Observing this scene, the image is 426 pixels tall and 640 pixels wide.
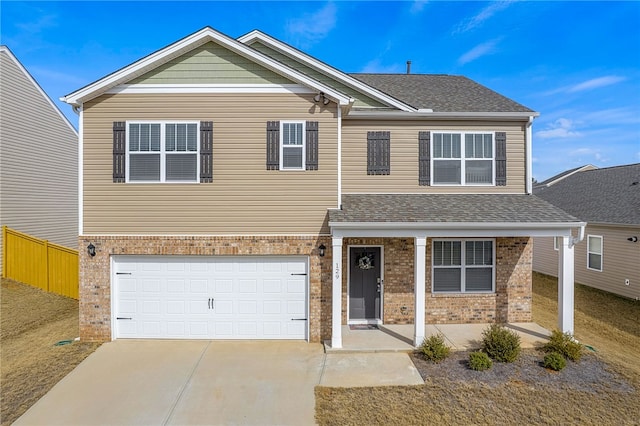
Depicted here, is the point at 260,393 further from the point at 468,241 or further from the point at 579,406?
the point at 468,241

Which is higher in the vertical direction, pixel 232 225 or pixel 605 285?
pixel 232 225

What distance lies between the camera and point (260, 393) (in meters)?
6.07

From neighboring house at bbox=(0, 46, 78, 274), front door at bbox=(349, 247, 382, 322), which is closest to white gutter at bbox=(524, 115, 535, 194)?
front door at bbox=(349, 247, 382, 322)

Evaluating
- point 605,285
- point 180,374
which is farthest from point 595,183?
point 180,374

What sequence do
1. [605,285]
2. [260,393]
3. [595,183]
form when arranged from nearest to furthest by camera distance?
1. [260,393]
2. [605,285]
3. [595,183]

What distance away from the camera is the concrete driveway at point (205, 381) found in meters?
5.47

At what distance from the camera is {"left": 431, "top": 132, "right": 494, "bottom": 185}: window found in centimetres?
943

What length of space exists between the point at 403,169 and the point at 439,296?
3716mm

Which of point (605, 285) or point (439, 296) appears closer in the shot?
point (439, 296)

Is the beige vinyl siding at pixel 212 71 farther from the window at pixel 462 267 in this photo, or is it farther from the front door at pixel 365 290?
the window at pixel 462 267

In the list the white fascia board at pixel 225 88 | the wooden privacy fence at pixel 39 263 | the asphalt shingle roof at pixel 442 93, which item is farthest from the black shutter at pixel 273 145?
the wooden privacy fence at pixel 39 263

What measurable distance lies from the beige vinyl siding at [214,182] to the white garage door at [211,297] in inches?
34.1

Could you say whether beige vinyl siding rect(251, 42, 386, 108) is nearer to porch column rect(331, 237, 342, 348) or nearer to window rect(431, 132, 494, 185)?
window rect(431, 132, 494, 185)

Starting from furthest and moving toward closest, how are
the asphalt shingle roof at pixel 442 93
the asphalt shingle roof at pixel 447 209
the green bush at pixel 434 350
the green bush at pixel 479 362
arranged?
the asphalt shingle roof at pixel 442 93 → the asphalt shingle roof at pixel 447 209 → the green bush at pixel 434 350 → the green bush at pixel 479 362
